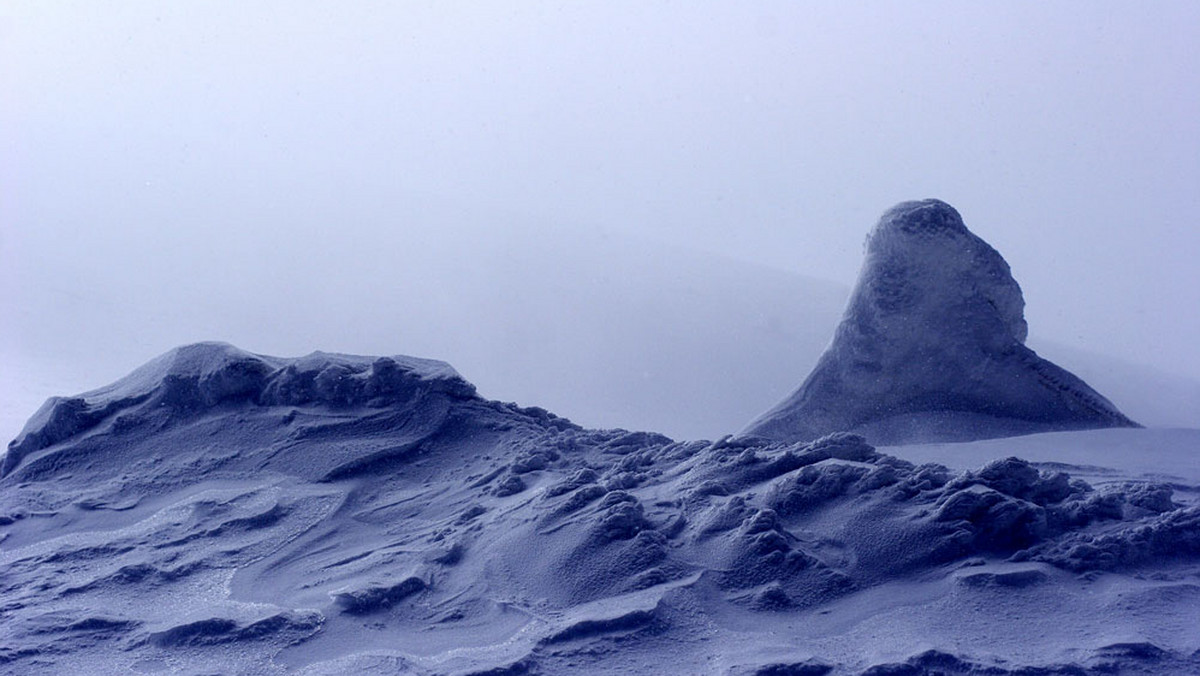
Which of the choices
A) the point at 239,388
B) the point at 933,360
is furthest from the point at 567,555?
the point at 933,360

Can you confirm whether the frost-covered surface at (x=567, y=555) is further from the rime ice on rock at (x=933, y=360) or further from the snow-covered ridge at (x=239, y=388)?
the rime ice on rock at (x=933, y=360)

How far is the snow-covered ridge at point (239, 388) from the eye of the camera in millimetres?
2959

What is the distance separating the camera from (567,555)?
6.53 ft

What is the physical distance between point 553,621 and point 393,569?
45 cm

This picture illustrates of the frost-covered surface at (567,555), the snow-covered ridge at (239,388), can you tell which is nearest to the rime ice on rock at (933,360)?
the frost-covered surface at (567,555)

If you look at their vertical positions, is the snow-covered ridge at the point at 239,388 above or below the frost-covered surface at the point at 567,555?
above

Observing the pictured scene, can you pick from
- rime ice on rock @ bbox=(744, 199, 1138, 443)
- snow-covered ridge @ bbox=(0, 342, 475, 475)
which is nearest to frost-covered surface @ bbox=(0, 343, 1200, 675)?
snow-covered ridge @ bbox=(0, 342, 475, 475)

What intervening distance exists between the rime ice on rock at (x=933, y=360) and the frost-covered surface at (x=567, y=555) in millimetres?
506

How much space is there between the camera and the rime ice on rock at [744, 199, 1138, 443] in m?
3.41

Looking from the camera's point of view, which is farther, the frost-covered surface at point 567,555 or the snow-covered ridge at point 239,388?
the snow-covered ridge at point 239,388

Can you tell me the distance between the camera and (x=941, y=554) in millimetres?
1833

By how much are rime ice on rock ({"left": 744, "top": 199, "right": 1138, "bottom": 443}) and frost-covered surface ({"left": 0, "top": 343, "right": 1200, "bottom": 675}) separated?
0.51m

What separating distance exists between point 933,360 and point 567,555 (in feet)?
6.12

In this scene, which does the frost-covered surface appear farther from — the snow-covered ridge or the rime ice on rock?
the rime ice on rock
